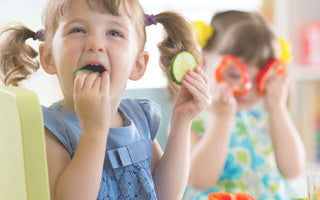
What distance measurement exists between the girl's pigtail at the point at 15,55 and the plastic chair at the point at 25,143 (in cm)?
17

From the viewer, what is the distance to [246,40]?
1647 mm

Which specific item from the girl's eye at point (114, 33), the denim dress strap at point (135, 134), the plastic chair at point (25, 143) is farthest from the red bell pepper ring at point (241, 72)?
the plastic chair at point (25, 143)

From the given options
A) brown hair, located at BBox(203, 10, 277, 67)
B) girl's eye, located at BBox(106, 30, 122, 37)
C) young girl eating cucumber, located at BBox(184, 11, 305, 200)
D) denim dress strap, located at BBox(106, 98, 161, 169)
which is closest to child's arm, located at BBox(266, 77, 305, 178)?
young girl eating cucumber, located at BBox(184, 11, 305, 200)

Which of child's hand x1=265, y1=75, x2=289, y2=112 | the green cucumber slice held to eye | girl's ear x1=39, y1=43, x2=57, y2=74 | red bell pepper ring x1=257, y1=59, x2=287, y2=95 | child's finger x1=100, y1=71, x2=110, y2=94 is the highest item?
girl's ear x1=39, y1=43, x2=57, y2=74

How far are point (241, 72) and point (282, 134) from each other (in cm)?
29

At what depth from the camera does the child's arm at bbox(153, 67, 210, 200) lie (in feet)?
2.58

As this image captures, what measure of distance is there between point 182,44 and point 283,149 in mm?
958

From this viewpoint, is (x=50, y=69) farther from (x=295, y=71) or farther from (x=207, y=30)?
(x=295, y=71)

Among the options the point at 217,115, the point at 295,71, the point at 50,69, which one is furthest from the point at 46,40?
the point at 295,71

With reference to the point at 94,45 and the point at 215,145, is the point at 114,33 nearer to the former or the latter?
the point at 94,45

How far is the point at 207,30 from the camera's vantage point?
163cm

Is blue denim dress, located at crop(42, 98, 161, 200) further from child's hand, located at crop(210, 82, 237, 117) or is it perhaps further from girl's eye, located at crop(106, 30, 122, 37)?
child's hand, located at crop(210, 82, 237, 117)

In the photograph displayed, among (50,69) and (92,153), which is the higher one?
(50,69)

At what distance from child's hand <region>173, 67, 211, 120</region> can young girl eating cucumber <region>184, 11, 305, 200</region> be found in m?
0.74
